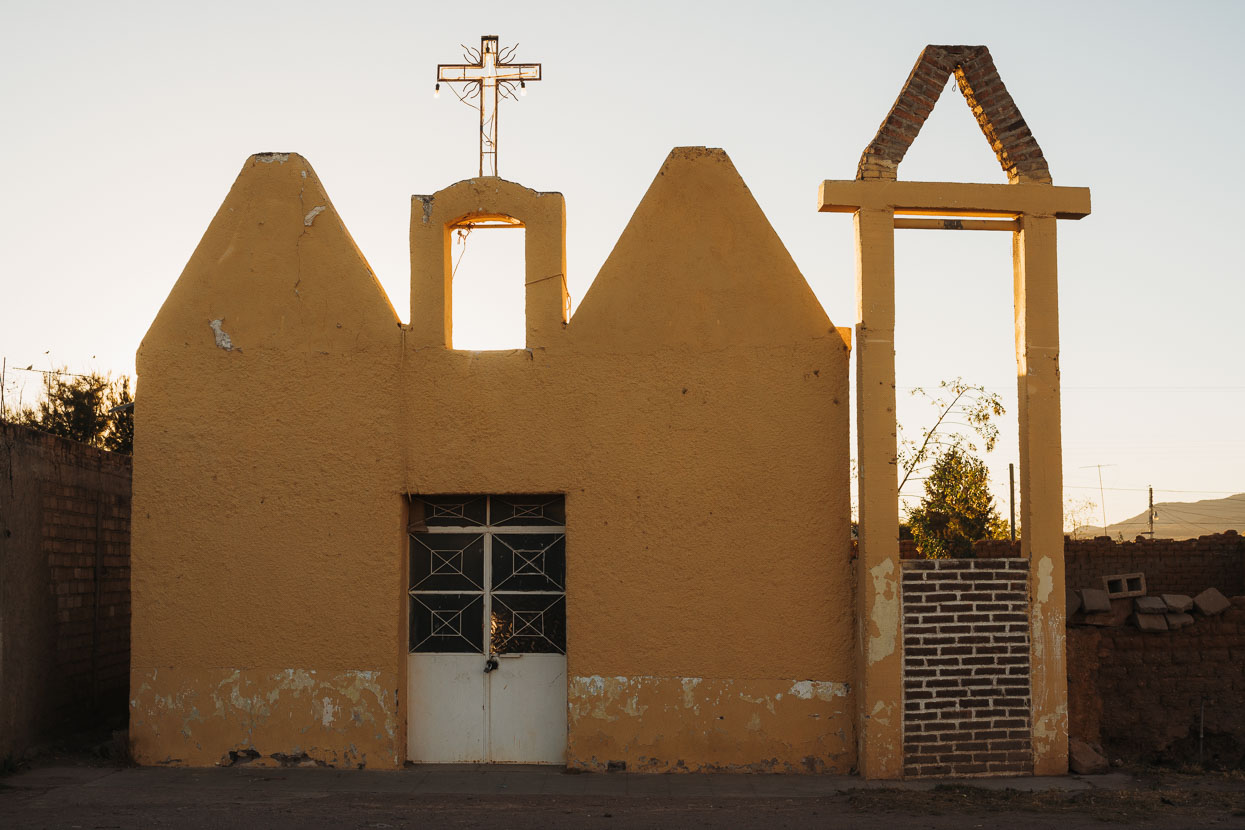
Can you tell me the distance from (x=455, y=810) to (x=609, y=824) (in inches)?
44.4

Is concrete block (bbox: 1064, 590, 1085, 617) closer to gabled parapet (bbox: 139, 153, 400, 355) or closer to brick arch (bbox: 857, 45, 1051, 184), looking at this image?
brick arch (bbox: 857, 45, 1051, 184)

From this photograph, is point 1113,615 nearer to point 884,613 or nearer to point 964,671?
point 964,671

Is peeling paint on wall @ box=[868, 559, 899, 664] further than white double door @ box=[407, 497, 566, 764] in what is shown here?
No

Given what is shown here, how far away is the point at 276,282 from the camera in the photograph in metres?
9.20

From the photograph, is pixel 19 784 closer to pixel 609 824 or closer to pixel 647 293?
pixel 609 824

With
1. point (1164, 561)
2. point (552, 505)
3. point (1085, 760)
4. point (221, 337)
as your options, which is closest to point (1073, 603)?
point (1085, 760)

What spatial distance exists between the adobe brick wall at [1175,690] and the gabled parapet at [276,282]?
6.78 meters

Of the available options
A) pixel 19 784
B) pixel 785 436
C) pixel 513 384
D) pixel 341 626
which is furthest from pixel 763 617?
pixel 19 784

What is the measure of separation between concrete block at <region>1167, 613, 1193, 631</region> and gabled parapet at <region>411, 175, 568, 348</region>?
226 inches

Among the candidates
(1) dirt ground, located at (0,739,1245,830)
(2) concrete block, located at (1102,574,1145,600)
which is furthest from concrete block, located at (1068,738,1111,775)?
(2) concrete block, located at (1102,574,1145,600)

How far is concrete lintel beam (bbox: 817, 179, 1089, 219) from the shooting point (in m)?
8.84

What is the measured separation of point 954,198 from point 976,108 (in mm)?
928

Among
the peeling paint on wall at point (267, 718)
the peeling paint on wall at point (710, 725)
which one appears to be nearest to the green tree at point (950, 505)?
the peeling paint on wall at point (710, 725)

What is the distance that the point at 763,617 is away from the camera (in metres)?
8.72
